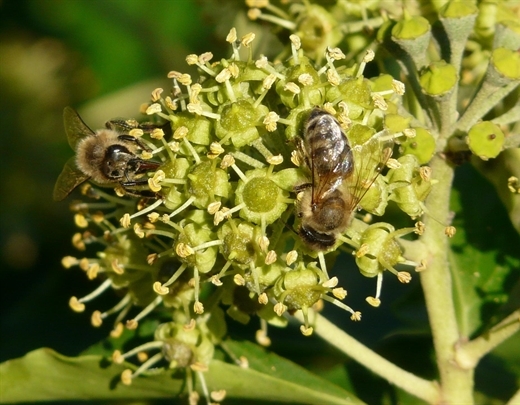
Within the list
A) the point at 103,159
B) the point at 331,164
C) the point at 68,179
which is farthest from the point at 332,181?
the point at 68,179

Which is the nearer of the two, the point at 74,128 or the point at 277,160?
the point at 277,160

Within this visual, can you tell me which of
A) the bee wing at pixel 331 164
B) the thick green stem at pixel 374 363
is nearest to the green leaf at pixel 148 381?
the thick green stem at pixel 374 363

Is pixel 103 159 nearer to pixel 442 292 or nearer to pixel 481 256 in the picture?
pixel 442 292

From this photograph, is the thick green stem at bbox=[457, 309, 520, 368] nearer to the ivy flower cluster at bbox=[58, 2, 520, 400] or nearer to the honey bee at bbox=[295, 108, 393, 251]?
the ivy flower cluster at bbox=[58, 2, 520, 400]

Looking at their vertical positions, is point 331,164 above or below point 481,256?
above

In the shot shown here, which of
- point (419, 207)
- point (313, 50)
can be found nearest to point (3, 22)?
point (313, 50)

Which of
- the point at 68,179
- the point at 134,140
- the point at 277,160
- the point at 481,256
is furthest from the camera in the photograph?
the point at 481,256

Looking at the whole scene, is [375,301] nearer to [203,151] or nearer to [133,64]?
[203,151]
